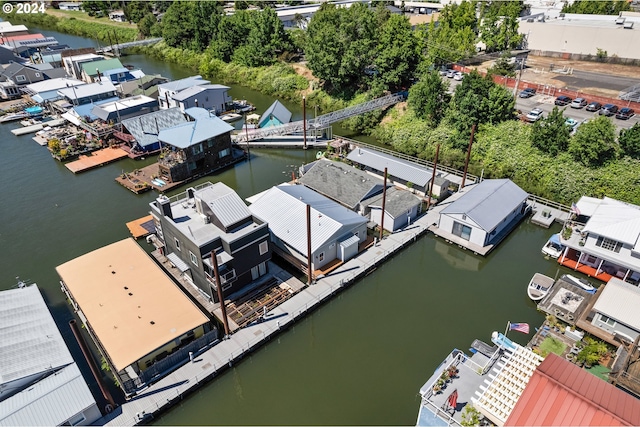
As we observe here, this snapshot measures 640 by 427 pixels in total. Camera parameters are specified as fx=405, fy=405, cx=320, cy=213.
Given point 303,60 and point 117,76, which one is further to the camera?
point 303,60

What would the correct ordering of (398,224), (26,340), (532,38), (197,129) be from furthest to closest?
1. (532,38)
2. (197,129)
3. (398,224)
4. (26,340)

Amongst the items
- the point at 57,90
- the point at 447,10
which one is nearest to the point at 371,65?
the point at 447,10

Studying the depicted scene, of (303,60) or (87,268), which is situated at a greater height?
(303,60)

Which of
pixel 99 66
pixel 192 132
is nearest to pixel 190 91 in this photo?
pixel 192 132

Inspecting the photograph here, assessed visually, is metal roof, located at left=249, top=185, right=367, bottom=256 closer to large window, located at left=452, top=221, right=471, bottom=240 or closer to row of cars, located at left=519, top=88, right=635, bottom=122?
large window, located at left=452, top=221, right=471, bottom=240

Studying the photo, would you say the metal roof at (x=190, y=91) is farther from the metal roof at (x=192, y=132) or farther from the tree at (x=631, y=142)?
the tree at (x=631, y=142)

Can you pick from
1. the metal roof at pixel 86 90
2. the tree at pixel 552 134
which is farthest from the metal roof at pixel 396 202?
the metal roof at pixel 86 90

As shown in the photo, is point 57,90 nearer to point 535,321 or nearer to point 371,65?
point 371,65

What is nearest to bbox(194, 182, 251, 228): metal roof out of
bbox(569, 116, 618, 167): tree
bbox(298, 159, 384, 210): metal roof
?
bbox(298, 159, 384, 210): metal roof
